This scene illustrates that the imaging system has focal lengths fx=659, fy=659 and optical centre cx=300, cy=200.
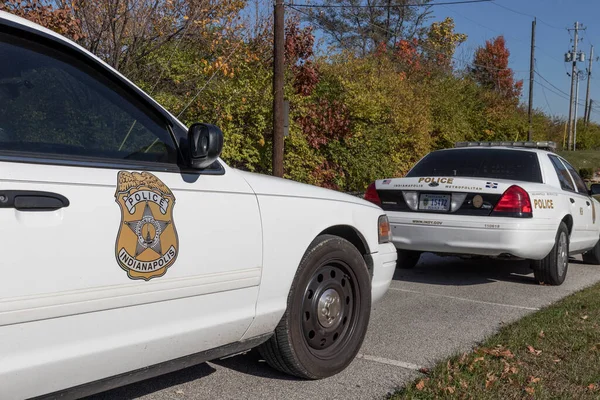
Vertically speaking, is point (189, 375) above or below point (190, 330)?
below

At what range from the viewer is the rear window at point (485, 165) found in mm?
7477

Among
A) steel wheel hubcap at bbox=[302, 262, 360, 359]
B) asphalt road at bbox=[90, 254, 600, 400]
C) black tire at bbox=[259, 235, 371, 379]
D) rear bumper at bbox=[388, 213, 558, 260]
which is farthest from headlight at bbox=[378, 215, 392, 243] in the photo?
rear bumper at bbox=[388, 213, 558, 260]

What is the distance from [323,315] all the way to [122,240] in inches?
63.2

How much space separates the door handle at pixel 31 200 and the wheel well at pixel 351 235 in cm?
186

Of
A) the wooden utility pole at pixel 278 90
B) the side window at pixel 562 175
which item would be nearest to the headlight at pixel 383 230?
the side window at pixel 562 175

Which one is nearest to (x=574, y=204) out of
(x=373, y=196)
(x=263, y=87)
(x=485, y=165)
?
(x=485, y=165)

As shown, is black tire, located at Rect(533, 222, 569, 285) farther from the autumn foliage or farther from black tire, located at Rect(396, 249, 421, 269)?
the autumn foliage

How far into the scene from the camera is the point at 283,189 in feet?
12.2

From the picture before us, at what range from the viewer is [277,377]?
4.02 m

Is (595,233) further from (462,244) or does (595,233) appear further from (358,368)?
(358,368)

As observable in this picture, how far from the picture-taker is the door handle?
7.57 feet

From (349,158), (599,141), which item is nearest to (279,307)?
(349,158)

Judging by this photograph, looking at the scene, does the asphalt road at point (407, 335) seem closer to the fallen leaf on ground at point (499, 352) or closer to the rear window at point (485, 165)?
the fallen leaf on ground at point (499, 352)

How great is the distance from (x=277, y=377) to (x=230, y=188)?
4.47ft
